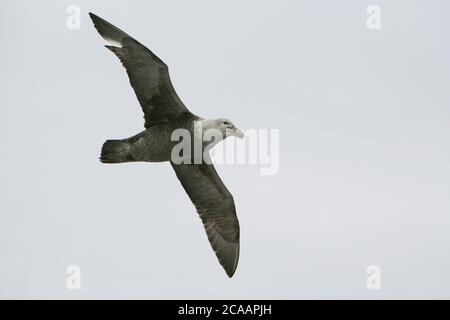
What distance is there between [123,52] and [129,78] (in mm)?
563

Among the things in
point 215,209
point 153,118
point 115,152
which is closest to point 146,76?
point 153,118

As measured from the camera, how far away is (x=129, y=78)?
18.6 meters

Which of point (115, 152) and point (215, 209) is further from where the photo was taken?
point (215, 209)

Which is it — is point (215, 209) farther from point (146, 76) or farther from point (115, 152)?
point (146, 76)

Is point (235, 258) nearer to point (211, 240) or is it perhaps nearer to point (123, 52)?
point (211, 240)

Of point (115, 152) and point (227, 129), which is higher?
point (227, 129)

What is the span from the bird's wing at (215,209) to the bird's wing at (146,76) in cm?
132

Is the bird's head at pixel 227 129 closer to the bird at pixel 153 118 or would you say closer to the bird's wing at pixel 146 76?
the bird at pixel 153 118

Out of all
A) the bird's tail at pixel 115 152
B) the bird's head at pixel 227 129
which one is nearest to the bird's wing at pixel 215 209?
the bird's head at pixel 227 129

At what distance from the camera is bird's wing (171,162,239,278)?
19.4 meters

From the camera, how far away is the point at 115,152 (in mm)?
17969

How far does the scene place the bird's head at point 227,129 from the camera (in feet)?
60.3

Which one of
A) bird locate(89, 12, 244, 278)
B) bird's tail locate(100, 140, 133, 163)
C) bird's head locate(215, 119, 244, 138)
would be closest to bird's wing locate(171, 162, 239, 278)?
bird locate(89, 12, 244, 278)

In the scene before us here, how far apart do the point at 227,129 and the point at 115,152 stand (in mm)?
2327
